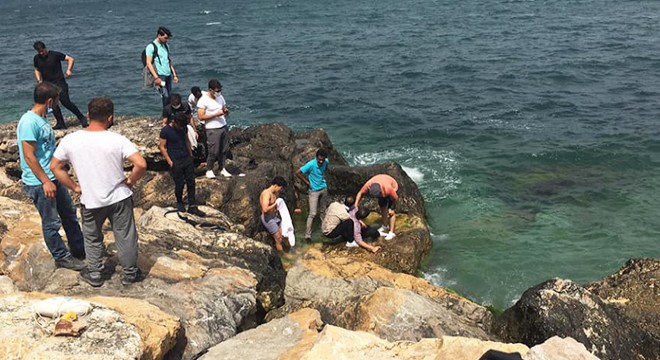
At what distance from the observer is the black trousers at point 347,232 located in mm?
12289

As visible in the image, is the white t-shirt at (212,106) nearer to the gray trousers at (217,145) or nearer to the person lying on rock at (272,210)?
the gray trousers at (217,145)

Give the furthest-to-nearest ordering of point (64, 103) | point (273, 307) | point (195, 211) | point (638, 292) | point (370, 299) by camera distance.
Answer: point (64, 103)
point (195, 211)
point (638, 292)
point (273, 307)
point (370, 299)

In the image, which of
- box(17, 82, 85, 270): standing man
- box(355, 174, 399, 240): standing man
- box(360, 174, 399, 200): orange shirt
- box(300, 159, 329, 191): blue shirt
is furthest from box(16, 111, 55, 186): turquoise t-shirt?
box(360, 174, 399, 200): orange shirt

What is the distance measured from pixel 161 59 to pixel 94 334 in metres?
9.55

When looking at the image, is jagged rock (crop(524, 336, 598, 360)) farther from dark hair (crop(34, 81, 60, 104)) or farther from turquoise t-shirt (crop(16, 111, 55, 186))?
dark hair (crop(34, 81, 60, 104))

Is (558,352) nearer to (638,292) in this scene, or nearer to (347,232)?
(638,292)

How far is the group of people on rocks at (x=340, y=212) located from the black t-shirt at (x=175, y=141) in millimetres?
2220

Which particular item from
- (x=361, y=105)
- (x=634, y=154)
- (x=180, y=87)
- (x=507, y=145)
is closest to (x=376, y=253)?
(x=507, y=145)

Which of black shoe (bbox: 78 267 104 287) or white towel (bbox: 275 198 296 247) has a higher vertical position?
black shoe (bbox: 78 267 104 287)

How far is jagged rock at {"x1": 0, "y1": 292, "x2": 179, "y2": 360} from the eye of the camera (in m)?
5.07

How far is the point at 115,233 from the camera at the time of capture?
6711mm

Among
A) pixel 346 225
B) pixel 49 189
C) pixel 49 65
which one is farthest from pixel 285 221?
pixel 49 65

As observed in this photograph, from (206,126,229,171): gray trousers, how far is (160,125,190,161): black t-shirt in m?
2.05

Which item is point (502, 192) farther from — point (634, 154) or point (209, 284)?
point (209, 284)
